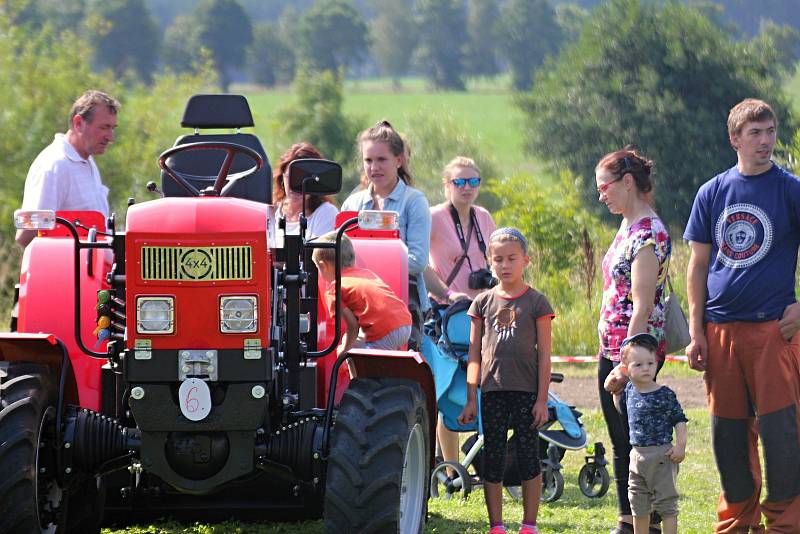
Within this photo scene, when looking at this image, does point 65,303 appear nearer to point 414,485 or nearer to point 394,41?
point 414,485

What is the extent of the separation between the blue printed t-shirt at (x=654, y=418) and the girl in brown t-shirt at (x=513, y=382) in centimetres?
50

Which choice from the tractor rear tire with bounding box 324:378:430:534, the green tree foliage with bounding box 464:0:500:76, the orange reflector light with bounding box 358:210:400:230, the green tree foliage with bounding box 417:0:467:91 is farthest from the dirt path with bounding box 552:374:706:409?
the green tree foliage with bounding box 464:0:500:76

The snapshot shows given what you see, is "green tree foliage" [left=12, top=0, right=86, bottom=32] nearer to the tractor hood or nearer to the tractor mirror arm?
the tractor mirror arm

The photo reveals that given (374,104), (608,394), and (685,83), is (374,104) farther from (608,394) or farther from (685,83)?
(608,394)

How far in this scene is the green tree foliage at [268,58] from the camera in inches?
5408

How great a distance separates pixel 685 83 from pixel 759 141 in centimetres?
4003

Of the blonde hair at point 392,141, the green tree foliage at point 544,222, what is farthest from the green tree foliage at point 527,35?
the blonde hair at point 392,141

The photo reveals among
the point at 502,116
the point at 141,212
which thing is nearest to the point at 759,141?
the point at 141,212

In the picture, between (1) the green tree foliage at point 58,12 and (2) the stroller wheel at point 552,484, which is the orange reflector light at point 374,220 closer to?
(2) the stroller wheel at point 552,484

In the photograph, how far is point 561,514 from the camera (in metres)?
7.76

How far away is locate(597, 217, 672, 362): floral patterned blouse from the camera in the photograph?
6.64 m

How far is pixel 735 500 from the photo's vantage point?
6570 mm

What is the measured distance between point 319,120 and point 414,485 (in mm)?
68794

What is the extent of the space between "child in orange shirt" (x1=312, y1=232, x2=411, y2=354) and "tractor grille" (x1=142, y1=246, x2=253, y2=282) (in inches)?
34.1
